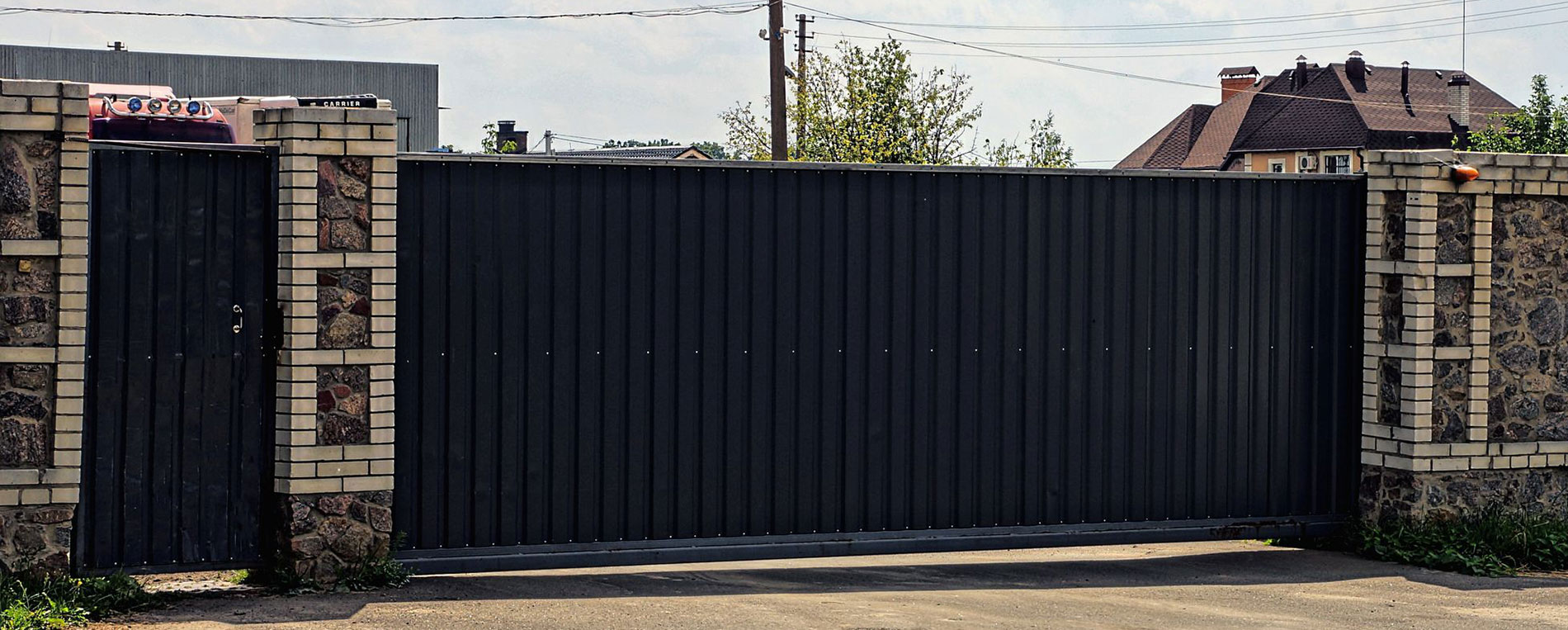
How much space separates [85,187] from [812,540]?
4.01m

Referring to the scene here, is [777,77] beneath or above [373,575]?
above

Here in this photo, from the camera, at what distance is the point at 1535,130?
42.3 metres

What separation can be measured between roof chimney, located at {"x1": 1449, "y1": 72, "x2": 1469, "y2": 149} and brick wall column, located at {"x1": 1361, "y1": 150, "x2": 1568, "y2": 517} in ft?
158

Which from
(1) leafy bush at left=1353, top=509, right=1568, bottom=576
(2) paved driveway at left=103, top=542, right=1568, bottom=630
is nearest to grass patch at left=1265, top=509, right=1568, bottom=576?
(1) leafy bush at left=1353, top=509, right=1568, bottom=576

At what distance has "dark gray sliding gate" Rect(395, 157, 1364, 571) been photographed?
8711 mm

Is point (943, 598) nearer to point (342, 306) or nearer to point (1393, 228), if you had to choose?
point (342, 306)

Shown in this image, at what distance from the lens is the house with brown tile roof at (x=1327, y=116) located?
5538 cm

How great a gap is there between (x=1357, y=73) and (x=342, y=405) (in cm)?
5495

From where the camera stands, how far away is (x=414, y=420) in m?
8.62

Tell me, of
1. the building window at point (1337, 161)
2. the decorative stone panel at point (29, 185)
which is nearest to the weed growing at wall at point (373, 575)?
the decorative stone panel at point (29, 185)

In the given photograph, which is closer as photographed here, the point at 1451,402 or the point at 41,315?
the point at 41,315

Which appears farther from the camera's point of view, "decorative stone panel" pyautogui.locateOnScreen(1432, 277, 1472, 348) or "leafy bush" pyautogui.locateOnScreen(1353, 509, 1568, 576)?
"decorative stone panel" pyautogui.locateOnScreen(1432, 277, 1472, 348)

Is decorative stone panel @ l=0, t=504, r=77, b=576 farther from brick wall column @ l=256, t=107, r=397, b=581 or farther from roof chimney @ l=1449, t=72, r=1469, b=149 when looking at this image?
roof chimney @ l=1449, t=72, r=1469, b=149

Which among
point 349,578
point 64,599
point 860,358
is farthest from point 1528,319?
point 64,599
